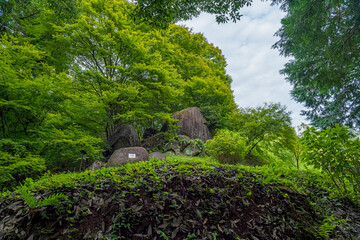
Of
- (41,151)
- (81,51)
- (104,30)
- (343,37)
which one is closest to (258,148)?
(343,37)

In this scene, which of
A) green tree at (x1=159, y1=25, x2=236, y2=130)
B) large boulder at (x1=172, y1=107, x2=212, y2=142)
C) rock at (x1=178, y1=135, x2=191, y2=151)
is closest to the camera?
rock at (x1=178, y1=135, x2=191, y2=151)

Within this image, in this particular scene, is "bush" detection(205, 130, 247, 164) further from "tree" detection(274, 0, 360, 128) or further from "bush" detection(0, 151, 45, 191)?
"bush" detection(0, 151, 45, 191)

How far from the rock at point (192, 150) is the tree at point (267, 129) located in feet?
7.46

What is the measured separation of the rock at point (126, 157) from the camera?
191 inches

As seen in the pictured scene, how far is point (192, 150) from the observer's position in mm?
7586

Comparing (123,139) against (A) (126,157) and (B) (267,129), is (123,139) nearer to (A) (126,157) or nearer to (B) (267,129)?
(A) (126,157)

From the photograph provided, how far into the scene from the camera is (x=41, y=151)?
3939 millimetres

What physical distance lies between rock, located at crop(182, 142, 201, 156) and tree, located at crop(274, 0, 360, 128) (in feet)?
16.2

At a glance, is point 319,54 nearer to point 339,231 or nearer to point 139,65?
point 339,231

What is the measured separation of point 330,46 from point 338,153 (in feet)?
13.5

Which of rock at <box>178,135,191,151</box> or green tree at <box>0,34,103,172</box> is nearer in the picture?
green tree at <box>0,34,103,172</box>

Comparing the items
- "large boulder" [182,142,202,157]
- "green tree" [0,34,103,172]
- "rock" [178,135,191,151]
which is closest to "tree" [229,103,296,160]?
"large boulder" [182,142,202,157]

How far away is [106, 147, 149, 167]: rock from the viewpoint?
15.9 ft

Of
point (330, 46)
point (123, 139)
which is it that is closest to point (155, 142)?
point (123, 139)
